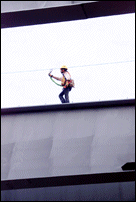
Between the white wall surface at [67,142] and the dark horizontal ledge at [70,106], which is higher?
the dark horizontal ledge at [70,106]

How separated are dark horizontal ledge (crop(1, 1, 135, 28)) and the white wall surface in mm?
3253

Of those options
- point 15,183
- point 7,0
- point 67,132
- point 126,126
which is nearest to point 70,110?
point 67,132

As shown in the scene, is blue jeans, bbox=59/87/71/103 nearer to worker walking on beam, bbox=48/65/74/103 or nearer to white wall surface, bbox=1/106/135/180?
worker walking on beam, bbox=48/65/74/103

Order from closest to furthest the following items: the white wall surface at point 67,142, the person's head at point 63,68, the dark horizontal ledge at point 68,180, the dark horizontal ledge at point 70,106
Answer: the dark horizontal ledge at point 68,180
the white wall surface at point 67,142
the dark horizontal ledge at point 70,106
the person's head at point 63,68

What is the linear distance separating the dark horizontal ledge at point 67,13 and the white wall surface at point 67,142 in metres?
3.25

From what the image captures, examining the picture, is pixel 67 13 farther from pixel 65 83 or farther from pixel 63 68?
pixel 63 68

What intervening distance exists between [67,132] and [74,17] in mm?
3724

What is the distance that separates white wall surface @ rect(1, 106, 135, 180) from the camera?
42.1ft

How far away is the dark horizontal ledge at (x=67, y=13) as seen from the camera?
11.3 metres

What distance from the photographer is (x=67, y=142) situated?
13.3 metres

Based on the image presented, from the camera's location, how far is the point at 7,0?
482 inches

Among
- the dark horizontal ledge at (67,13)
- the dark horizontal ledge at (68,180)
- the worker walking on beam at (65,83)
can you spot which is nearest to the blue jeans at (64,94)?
the worker walking on beam at (65,83)

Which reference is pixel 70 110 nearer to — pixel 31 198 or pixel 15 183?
pixel 15 183

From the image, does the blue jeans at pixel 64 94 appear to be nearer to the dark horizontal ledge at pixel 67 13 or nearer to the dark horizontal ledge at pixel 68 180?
the dark horizontal ledge at pixel 68 180
